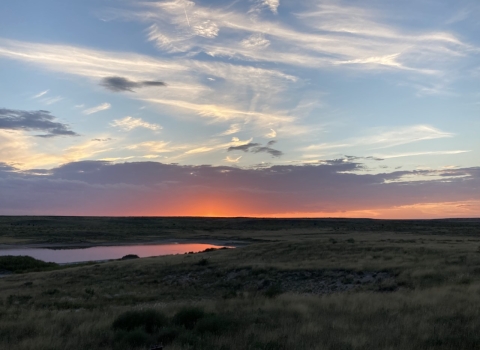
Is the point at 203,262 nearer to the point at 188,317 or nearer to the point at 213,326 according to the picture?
the point at 188,317

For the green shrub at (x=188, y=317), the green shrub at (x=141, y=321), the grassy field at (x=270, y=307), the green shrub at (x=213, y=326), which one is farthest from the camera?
the green shrub at (x=188, y=317)

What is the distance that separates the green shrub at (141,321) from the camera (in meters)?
10.4

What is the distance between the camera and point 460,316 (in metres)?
10.4

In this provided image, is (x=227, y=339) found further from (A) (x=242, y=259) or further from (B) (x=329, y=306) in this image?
(A) (x=242, y=259)

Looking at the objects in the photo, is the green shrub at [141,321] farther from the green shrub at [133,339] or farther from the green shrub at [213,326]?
the green shrub at [213,326]

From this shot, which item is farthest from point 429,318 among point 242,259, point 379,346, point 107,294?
point 242,259

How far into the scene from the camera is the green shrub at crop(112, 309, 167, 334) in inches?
410

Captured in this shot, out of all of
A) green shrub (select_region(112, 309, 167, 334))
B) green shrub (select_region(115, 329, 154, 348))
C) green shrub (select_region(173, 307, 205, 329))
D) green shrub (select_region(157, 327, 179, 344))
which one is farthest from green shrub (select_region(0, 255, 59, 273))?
green shrub (select_region(157, 327, 179, 344))

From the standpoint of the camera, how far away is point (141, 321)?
421 inches

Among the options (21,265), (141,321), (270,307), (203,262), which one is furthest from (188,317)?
(21,265)

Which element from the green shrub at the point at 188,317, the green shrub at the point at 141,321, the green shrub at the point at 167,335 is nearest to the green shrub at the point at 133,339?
the green shrub at the point at 167,335

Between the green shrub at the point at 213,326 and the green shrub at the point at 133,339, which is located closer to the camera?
the green shrub at the point at 133,339

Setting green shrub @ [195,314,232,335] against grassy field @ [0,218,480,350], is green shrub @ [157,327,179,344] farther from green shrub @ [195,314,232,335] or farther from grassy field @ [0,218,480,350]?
green shrub @ [195,314,232,335]

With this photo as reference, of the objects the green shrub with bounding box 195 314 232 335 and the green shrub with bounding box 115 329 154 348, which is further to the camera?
the green shrub with bounding box 195 314 232 335
